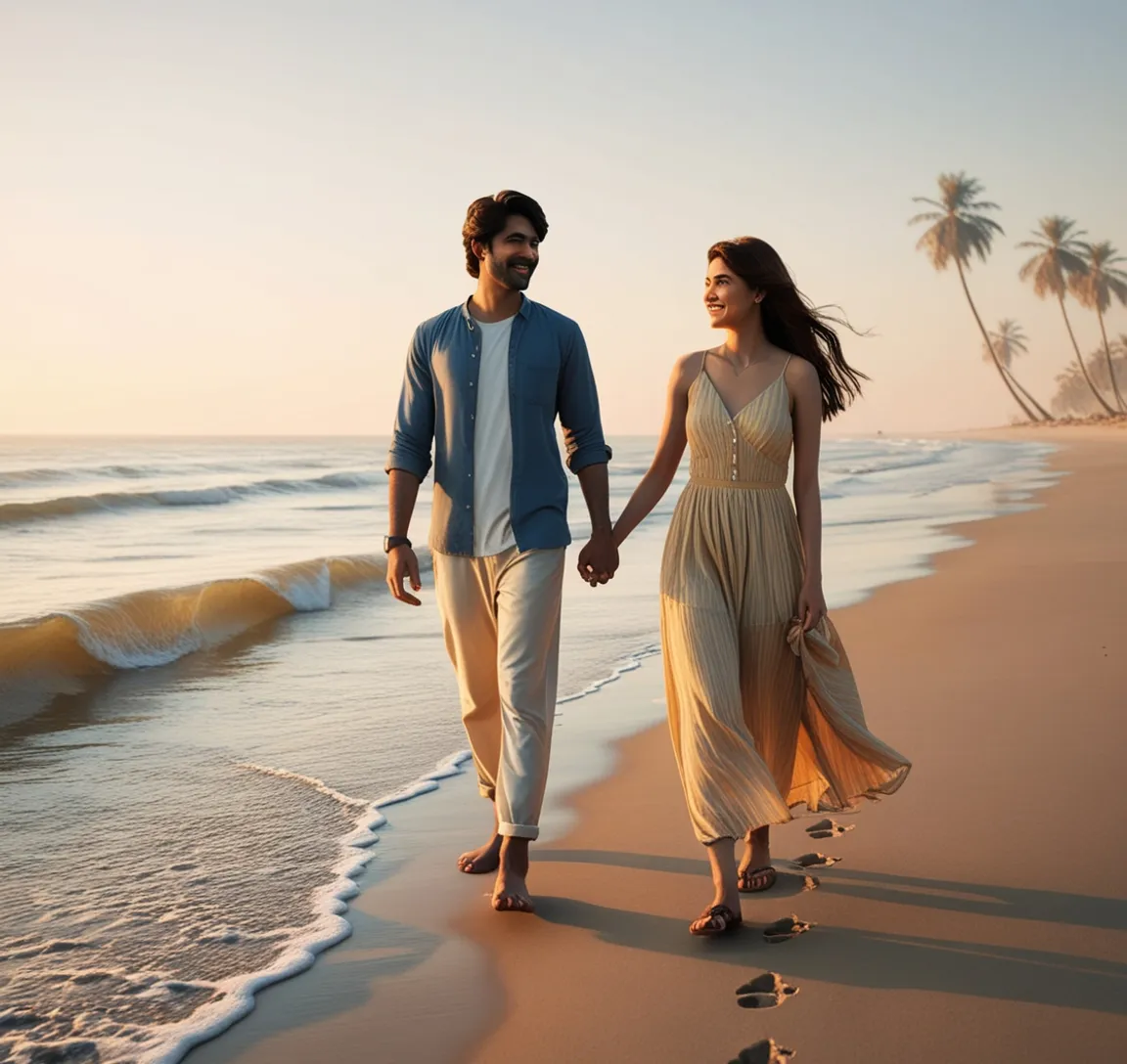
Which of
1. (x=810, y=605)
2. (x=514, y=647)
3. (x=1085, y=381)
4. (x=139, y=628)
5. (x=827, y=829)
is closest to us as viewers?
(x=810, y=605)

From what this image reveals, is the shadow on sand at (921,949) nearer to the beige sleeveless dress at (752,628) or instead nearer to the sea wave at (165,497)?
the beige sleeveless dress at (752,628)

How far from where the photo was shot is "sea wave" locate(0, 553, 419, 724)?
25.7 feet

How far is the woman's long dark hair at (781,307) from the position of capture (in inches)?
144

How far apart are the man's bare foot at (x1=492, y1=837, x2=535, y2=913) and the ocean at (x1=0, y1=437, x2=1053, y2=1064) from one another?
469 mm

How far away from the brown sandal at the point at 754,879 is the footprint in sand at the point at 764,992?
23.3 inches

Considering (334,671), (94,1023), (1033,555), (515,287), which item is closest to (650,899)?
(94,1023)

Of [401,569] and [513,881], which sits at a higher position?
[401,569]

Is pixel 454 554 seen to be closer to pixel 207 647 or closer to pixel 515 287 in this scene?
pixel 515 287

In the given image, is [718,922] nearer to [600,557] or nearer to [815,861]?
[815,861]

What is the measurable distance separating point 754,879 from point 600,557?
1092 mm

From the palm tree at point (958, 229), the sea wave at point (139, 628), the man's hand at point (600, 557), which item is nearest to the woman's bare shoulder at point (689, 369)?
the man's hand at point (600, 557)

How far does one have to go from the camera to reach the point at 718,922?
3260 mm

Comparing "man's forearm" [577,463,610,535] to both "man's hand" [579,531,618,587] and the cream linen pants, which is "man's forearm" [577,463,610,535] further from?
the cream linen pants

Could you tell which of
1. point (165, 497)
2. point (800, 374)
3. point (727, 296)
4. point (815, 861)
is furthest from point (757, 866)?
point (165, 497)
